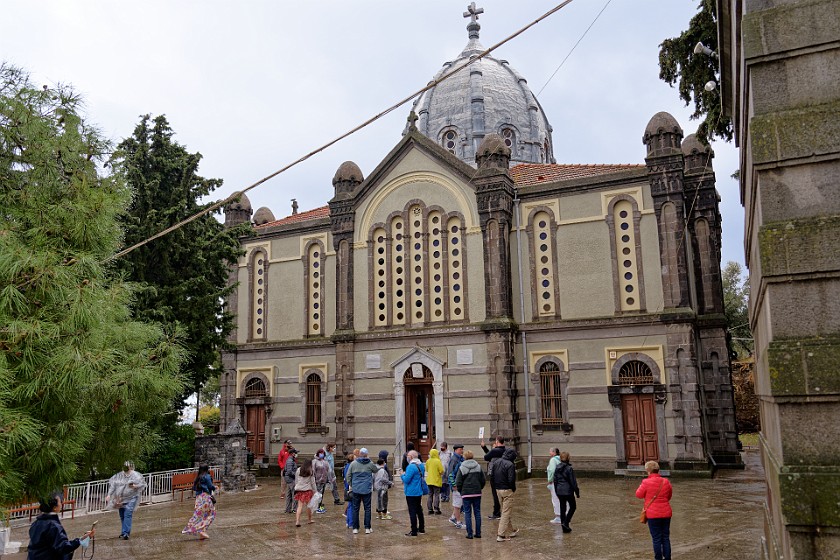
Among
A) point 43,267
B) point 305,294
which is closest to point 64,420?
point 43,267

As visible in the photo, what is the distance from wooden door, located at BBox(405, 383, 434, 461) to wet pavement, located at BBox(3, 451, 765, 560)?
6.43 meters

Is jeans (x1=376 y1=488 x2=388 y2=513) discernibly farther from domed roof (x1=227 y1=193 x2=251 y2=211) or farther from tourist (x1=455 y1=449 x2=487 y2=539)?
domed roof (x1=227 y1=193 x2=251 y2=211)

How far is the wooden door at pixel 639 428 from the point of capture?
22.8 meters

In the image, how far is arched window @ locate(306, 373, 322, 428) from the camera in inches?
1116

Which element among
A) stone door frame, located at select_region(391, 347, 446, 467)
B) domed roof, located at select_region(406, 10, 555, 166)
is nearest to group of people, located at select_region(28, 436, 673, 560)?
stone door frame, located at select_region(391, 347, 446, 467)

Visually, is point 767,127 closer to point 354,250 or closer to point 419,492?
point 419,492

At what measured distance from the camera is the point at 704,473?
21703mm

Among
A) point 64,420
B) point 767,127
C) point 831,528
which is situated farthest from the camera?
point 64,420

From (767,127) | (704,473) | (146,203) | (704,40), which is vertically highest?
(704,40)

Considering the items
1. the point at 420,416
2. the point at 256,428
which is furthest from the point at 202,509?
the point at 256,428

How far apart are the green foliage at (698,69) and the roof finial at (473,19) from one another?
32150mm

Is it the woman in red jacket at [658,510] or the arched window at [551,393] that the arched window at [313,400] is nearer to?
the arched window at [551,393]

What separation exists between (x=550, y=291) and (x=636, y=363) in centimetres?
393

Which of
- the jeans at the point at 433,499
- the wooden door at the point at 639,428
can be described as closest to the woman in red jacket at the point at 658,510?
the jeans at the point at 433,499
